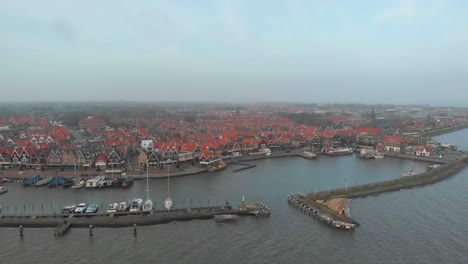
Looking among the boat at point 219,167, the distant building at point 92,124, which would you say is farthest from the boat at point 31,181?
the distant building at point 92,124

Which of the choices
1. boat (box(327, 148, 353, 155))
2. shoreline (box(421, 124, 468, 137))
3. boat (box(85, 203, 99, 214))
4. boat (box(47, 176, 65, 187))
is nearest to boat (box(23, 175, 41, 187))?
boat (box(47, 176, 65, 187))

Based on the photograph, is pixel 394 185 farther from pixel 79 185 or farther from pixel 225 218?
pixel 79 185

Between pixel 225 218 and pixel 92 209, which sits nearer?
pixel 225 218

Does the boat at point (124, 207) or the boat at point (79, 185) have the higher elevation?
the boat at point (124, 207)

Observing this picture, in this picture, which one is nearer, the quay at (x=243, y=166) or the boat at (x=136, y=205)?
the boat at (x=136, y=205)

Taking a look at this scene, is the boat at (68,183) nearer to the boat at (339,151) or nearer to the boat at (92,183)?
the boat at (92,183)

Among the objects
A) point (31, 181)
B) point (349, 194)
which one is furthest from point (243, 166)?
point (31, 181)
